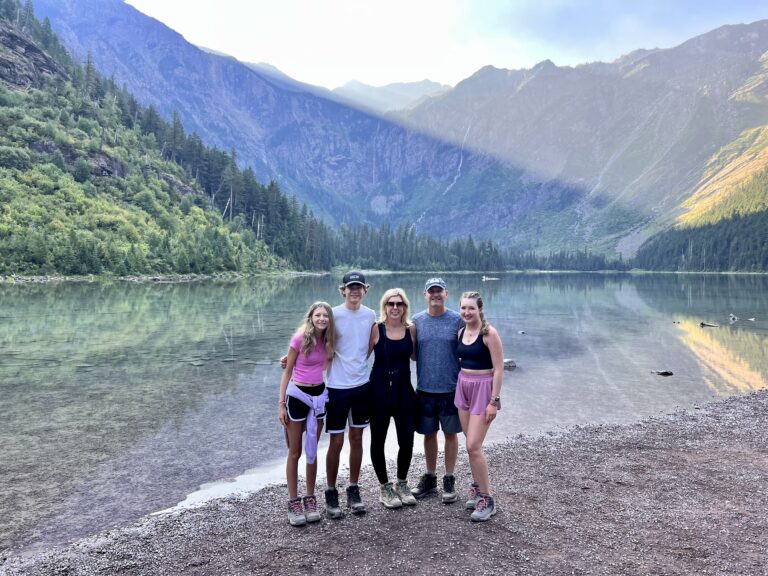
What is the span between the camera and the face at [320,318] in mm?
8531

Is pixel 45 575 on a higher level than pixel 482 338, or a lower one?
lower

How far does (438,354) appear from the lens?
9.11 metres

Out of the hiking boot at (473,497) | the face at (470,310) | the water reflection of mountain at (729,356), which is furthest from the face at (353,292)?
the water reflection of mountain at (729,356)

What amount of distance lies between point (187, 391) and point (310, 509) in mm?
13226

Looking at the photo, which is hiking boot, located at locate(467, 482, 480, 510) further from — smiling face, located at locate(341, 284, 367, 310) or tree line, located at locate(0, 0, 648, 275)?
tree line, located at locate(0, 0, 648, 275)

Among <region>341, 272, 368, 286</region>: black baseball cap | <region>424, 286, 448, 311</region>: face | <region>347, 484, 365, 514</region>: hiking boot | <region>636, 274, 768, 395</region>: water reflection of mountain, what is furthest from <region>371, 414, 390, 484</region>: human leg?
<region>636, 274, 768, 395</region>: water reflection of mountain

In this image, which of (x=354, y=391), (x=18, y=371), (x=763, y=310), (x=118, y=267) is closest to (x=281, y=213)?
(x=118, y=267)

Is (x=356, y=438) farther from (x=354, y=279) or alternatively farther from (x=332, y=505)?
(x=354, y=279)

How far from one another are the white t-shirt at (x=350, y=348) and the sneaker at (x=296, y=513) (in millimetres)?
2127

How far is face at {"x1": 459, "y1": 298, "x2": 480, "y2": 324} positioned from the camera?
28.2ft

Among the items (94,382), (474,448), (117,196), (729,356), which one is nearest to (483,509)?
(474,448)

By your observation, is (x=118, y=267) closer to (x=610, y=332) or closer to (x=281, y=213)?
(x=281, y=213)

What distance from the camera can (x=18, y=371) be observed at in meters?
22.8

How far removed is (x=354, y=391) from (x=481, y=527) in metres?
3.11
